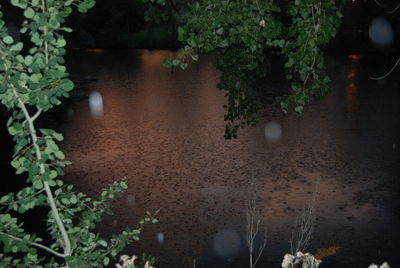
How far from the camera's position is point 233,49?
5719 millimetres

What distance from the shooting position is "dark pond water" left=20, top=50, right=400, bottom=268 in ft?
29.1

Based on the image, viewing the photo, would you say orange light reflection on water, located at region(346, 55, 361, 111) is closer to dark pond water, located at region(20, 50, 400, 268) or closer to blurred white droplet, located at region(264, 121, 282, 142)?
dark pond water, located at region(20, 50, 400, 268)

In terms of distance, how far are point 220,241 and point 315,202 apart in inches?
106

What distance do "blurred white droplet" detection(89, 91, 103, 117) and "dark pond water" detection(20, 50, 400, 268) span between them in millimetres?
264

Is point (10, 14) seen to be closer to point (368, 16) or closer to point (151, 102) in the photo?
point (151, 102)

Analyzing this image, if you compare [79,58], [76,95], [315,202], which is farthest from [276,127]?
[79,58]

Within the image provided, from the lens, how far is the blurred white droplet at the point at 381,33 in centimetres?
4119

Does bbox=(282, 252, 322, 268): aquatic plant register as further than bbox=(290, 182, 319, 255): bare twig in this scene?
No

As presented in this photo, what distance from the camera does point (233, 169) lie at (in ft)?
42.5

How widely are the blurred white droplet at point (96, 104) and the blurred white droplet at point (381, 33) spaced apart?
25521 millimetres

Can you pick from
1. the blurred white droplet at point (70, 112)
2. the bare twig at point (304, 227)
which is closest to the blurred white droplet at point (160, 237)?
the bare twig at point (304, 227)

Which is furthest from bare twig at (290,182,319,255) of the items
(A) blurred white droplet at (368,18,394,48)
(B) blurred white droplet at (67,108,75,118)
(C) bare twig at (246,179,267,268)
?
(A) blurred white droplet at (368,18,394,48)

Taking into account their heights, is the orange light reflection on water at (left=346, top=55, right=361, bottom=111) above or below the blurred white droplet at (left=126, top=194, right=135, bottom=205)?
below

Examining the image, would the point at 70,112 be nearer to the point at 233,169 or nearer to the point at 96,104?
the point at 96,104
